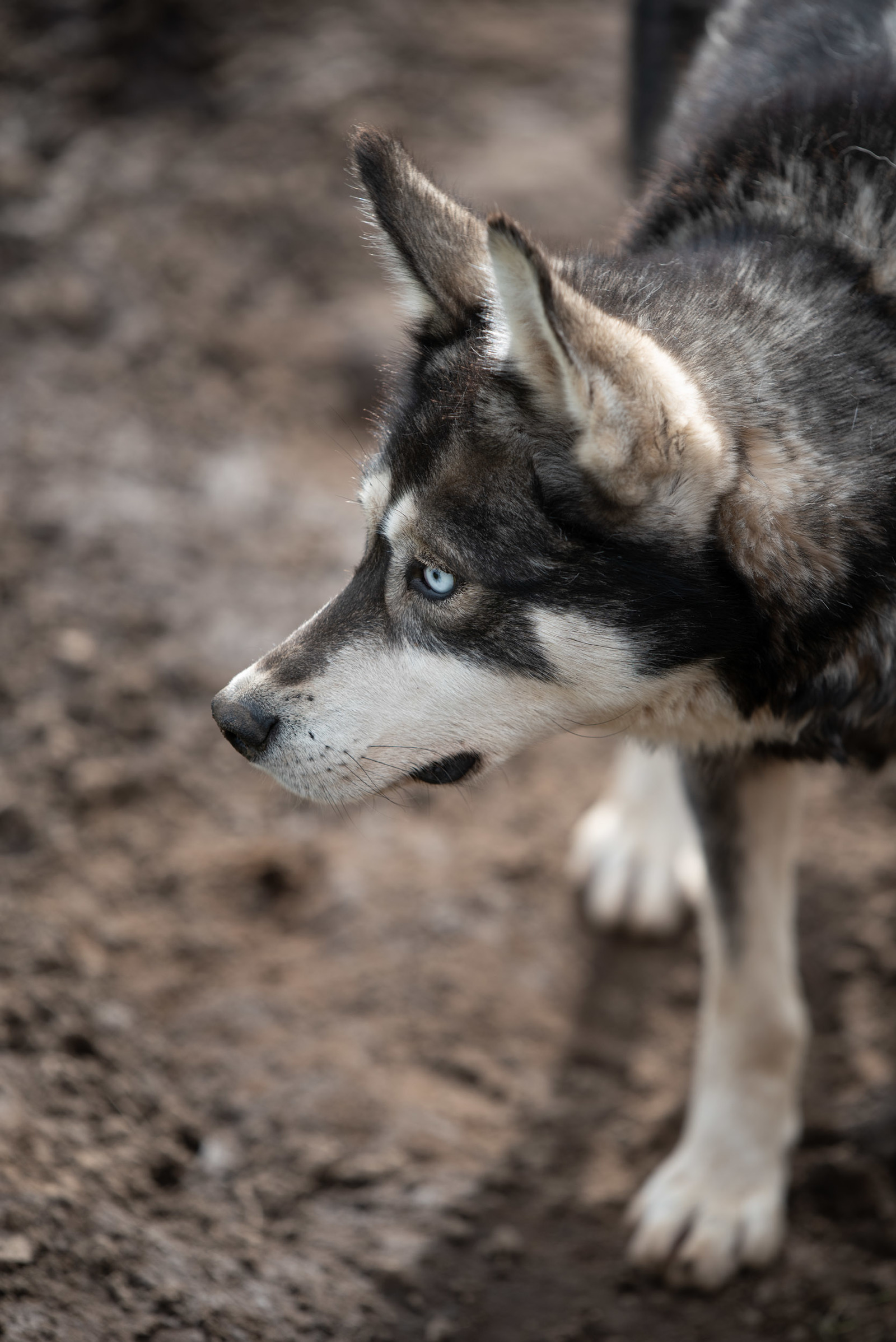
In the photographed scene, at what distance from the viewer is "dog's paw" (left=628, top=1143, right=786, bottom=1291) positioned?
2504 millimetres

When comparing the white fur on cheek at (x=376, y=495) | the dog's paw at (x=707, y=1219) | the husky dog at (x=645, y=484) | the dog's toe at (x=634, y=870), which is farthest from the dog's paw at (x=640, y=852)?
the white fur on cheek at (x=376, y=495)

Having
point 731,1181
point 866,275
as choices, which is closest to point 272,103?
point 866,275

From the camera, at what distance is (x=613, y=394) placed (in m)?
1.64

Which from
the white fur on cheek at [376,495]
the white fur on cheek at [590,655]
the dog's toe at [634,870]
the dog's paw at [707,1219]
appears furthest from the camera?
the dog's toe at [634,870]

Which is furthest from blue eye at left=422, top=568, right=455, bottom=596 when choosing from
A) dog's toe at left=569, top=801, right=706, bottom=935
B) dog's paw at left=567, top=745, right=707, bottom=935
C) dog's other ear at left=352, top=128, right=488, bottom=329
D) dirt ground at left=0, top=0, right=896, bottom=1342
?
dog's toe at left=569, top=801, right=706, bottom=935

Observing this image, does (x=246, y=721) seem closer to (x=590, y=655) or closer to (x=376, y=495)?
(x=376, y=495)

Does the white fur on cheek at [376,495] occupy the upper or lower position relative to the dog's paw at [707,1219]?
upper

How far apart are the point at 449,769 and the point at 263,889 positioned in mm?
1390

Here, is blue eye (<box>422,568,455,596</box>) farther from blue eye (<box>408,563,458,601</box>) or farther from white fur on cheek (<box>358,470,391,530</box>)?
white fur on cheek (<box>358,470,391,530</box>)

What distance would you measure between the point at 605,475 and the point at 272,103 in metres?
4.60

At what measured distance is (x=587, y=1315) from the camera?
94.8 inches

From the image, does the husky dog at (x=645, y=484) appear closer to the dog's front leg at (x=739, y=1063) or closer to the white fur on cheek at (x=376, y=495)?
the white fur on cheek at (x=376, y=495)

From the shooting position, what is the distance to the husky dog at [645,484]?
1.77m

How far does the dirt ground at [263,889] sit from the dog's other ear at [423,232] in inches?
21.5
